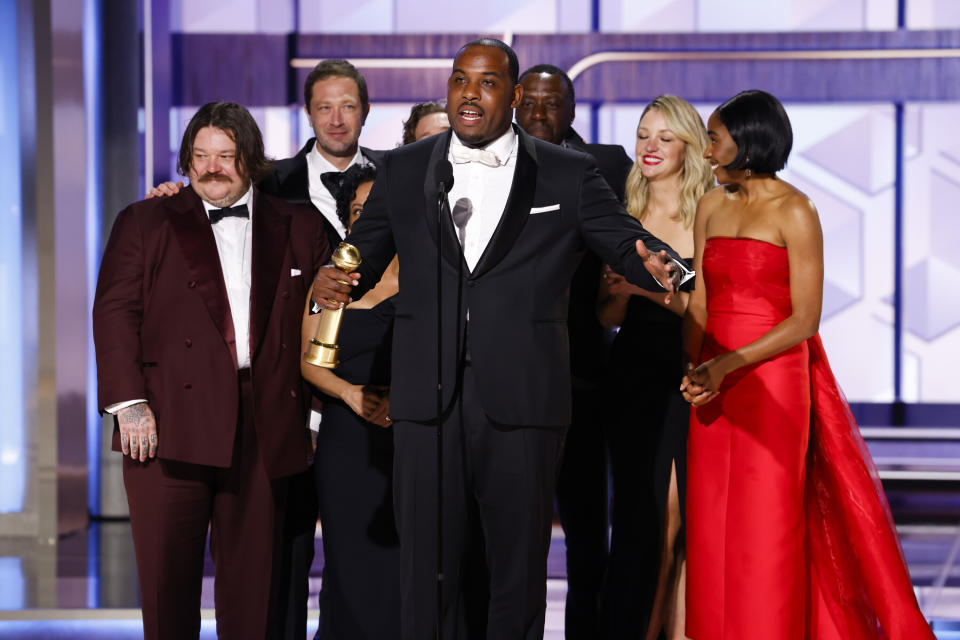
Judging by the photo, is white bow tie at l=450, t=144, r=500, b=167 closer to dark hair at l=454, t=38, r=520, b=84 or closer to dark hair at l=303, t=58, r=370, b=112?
dark hair at l=454, t=38, r=520, b=84

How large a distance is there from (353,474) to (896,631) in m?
1.44

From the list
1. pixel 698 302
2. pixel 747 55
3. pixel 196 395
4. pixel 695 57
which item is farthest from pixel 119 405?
pixel 747 55

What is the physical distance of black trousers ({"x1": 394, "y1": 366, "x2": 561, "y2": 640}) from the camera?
200cm

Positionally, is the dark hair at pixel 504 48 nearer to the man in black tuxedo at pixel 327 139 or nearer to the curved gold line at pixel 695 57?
the man in black tuxedo at pixel 327 139

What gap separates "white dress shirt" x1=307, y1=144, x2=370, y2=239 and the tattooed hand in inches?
31.1

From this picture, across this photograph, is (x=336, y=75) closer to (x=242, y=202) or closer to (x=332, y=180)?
(x=332, y=180)

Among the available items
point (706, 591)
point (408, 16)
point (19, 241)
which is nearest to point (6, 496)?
point (19, 241)

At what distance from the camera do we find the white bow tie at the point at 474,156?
2.05 meters

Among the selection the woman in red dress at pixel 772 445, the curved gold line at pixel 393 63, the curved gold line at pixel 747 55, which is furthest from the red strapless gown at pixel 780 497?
the curved gold line at pixel 393 63

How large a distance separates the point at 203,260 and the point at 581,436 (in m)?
1.15

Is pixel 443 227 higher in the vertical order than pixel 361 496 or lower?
higher

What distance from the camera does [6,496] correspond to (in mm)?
4711

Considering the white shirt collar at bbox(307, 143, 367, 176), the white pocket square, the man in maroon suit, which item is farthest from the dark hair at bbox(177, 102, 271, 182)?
the white pocket square

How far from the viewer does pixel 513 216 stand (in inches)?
79.5
